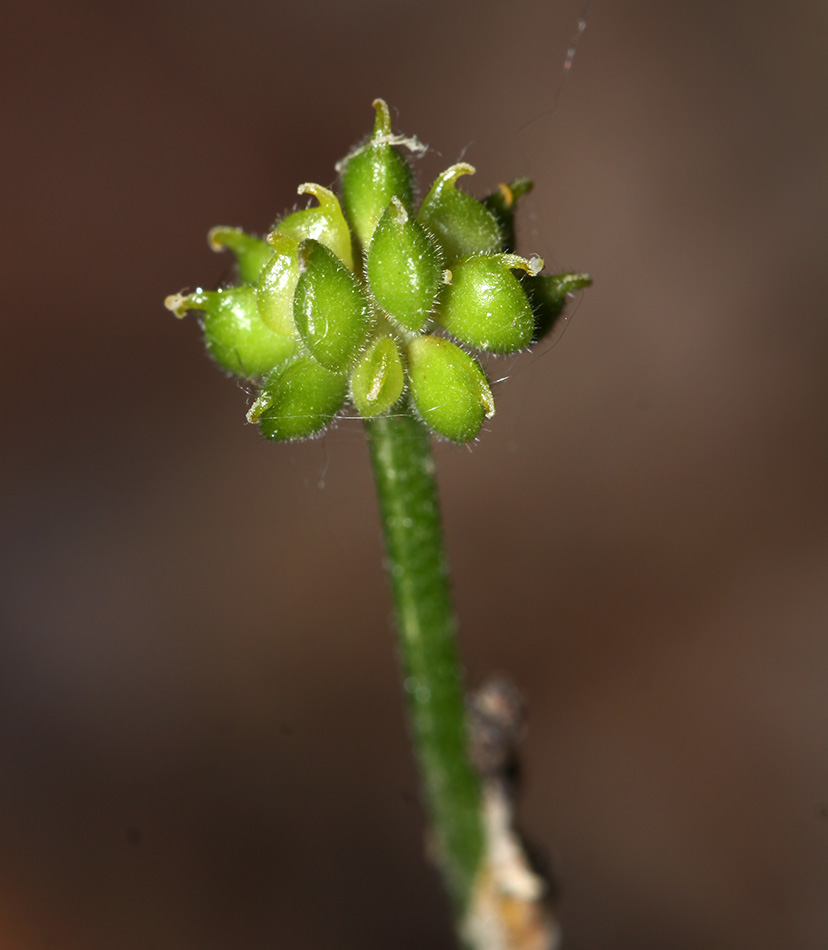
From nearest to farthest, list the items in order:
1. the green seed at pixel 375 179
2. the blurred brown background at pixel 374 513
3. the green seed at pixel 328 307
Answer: the green seed at pixel 328 307 → the green seed at pixel 375 179 → the blurred brown background at pixel 374 513

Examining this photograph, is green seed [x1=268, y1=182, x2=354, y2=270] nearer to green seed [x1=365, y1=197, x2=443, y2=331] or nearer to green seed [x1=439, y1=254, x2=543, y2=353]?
green seed [x1=365, y1=197, x2=443, y2=331]

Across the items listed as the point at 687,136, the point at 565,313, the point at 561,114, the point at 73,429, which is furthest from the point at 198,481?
the point at 565,313

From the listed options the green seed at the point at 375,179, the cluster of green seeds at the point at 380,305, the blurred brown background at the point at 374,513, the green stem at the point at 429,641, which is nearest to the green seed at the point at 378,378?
the cluster of green seeds at the point at 380,305

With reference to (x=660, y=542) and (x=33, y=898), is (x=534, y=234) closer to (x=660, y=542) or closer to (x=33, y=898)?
(x=660, y=542)

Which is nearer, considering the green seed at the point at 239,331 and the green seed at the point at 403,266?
the green seed at the point at 403,266

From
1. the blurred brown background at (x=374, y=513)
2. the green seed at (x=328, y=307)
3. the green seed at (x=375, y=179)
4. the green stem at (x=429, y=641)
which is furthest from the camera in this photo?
the blurred brown background at (x=374, y=513)

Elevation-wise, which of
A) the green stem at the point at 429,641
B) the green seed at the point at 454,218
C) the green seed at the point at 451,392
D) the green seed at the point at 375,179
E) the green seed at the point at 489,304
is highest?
the green seed at the point at 375,179

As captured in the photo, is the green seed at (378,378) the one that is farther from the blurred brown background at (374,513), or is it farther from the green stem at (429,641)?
the blurred brown background at (374,513)
